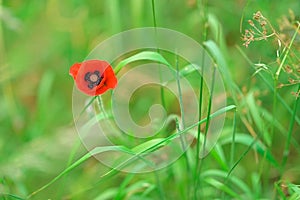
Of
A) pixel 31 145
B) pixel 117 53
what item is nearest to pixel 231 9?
pixel 117 53

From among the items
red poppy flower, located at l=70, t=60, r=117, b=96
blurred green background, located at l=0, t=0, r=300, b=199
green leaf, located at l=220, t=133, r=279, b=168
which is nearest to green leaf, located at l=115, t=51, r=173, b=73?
red poppy flower, located at l=70, t=60, r=117, b=96

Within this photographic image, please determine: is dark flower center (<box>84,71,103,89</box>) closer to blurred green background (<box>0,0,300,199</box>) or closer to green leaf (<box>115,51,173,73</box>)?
green leaf (<box>115,51,173,73</box>)

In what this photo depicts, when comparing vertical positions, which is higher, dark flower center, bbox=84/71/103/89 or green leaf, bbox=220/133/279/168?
dark flower center, bbox=84/71/103/89

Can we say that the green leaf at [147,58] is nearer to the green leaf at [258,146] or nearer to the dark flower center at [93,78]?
the dark flower center at [93,78]

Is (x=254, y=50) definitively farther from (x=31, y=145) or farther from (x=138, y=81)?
(x=31, y=145)

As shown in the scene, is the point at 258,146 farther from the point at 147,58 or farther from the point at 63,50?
the point at 63,50

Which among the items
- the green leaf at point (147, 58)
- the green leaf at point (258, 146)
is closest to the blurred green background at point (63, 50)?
the green leaf at point (258, 146)
